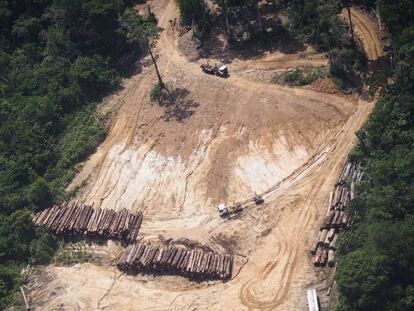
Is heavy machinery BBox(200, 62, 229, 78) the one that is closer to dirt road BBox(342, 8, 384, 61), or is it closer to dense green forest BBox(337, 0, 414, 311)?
dirt road BBox(342, 8, 384, 61)

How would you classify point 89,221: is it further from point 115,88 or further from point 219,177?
point 115,88

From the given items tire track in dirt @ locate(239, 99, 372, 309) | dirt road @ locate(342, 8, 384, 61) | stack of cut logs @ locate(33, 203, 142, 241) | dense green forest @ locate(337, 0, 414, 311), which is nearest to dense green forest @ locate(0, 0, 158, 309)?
stack of cut logs @ locate(33, 203, 142, 241)

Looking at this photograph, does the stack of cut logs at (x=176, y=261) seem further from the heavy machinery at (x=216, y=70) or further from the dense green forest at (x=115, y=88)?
the heavy machinery at (x=216, y=70)

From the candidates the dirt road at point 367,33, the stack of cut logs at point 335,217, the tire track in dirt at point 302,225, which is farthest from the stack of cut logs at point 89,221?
the dirt road at point 367,33

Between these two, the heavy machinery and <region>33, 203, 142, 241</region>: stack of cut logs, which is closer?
<region>33, 203, 142, 241</region>: stack of cut logs

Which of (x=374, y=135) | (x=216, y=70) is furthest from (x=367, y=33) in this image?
(x=374, y=135)

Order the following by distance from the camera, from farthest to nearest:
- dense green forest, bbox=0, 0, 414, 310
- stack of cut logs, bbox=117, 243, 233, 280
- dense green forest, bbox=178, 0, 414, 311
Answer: stack of cut logs, bbox=117, 243, 233, 280 < dense green forest, bbox=0, 0, 414, 310 < dense green forest, bbox=178, 0, 414, 311
